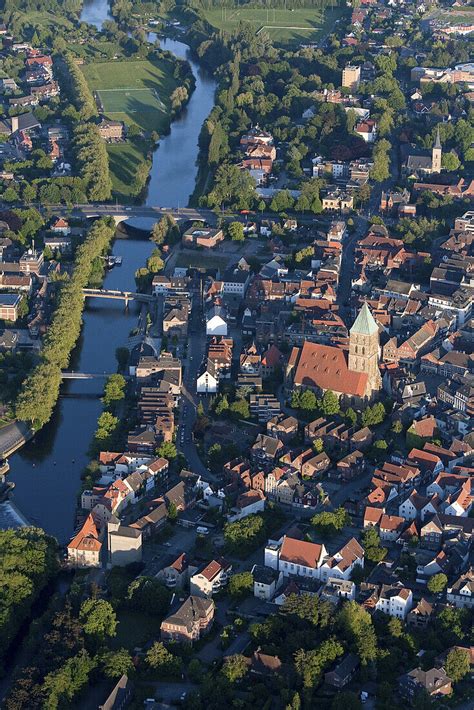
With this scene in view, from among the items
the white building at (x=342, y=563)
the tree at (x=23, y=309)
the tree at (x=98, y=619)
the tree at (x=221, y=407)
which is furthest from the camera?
the tree at (x=23, y=309)

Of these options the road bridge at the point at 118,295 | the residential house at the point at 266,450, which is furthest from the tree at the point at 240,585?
the road bridge at the point at 118,295

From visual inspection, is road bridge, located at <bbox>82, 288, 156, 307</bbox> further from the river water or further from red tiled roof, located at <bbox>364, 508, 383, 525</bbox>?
red tiled roof, located at <bbox>364, 508, 383, 525</bbox>

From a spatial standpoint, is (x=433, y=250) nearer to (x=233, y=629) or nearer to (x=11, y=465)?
(x=11, y=465)

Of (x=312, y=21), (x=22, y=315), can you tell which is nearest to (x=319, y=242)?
(x=22, y=315)

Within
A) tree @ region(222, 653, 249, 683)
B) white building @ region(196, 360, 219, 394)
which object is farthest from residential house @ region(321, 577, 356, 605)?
white building @ region(196, 360, 219, 394)

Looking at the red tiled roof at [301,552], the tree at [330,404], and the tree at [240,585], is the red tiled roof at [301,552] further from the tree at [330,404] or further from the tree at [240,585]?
the tree at [330,404]
